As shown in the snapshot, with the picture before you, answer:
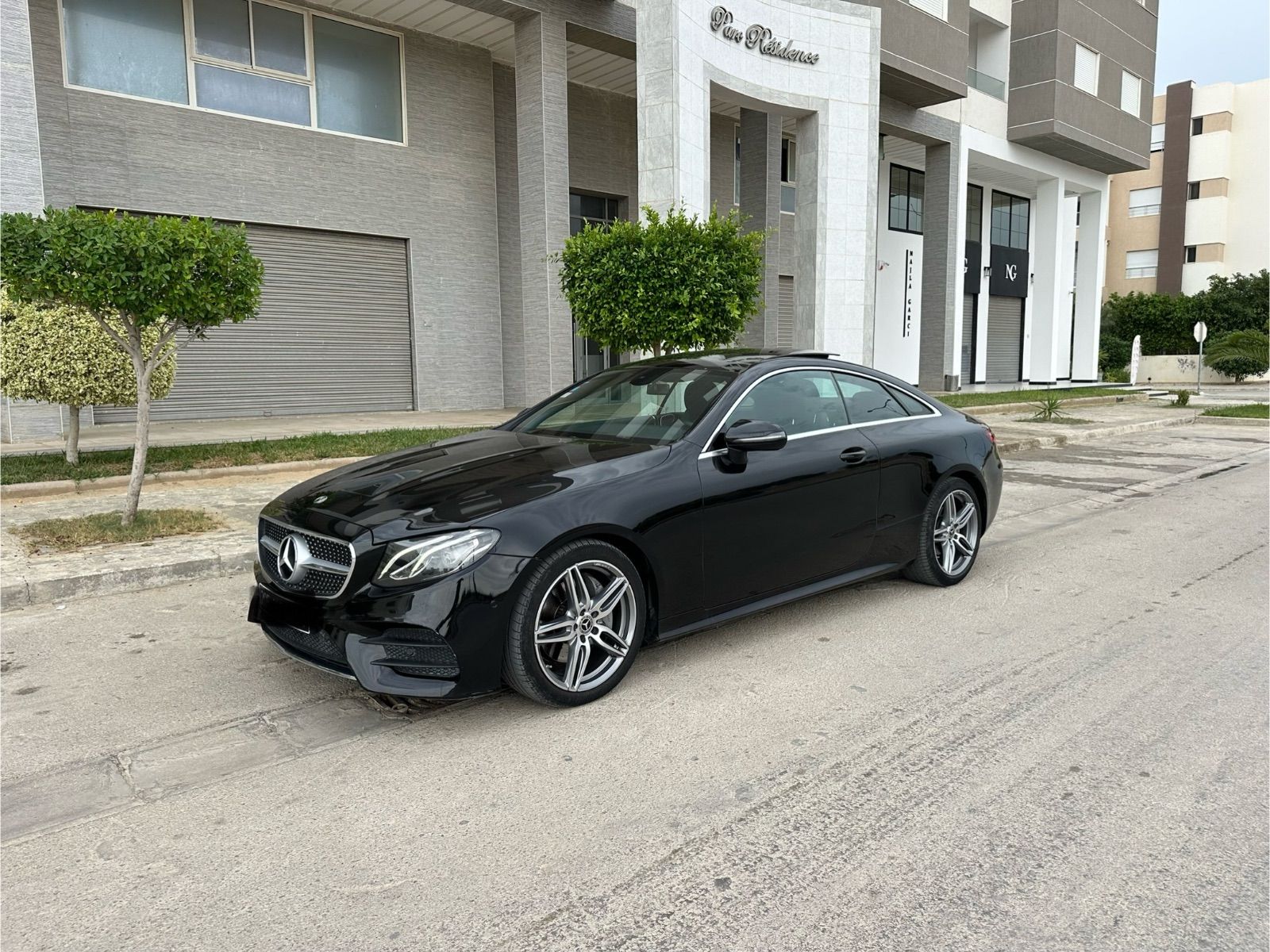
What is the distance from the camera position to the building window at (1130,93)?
100ft

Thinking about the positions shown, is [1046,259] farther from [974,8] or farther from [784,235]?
[784,235]

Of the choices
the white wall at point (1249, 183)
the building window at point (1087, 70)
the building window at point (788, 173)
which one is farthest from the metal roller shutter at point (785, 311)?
the white wall at point (1249, 183)

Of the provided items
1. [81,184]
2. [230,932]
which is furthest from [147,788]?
[81,184]

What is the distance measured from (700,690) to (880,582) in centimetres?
236

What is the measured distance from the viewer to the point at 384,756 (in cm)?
350

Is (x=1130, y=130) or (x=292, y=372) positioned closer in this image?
(x=292, y=372)

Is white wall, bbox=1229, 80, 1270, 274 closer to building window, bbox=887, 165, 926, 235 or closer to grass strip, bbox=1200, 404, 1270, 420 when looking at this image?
building window, bbox=887, 165, 926, 235

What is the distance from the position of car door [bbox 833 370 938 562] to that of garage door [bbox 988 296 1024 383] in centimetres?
2969

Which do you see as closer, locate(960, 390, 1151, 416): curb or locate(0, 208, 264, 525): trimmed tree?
locate(0, 208, 264, 525): trimmed tree

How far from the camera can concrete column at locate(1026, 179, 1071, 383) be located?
104ft

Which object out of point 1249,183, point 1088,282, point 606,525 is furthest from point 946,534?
point 1249,183

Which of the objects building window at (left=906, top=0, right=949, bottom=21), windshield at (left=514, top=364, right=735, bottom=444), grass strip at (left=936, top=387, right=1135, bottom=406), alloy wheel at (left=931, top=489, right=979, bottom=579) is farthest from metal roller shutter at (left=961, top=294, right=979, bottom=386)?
windshield at (left=514, top=364, right=735, bottom=444)

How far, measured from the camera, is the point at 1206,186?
5494 cm

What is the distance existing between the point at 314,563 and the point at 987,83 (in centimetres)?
2932
